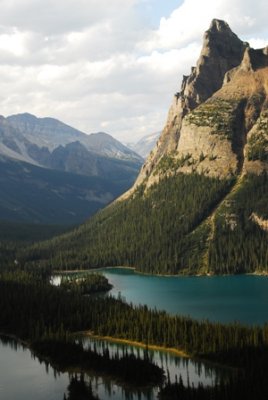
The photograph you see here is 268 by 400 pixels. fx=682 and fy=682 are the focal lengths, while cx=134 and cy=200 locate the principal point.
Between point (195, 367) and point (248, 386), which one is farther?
point (195, 367)

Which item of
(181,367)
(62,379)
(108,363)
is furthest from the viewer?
(108,363)

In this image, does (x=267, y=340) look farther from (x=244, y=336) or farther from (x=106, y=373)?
(x=106, y=373)

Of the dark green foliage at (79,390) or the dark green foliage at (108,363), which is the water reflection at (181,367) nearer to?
the dark green foliage at (108,363)

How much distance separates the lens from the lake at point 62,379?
525ft

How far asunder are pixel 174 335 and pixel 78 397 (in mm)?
48744

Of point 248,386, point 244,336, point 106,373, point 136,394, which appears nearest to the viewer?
point 248,386

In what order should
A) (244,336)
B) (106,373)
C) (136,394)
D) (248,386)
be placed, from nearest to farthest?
(248,386), (136,394), (106,373), (244,336)

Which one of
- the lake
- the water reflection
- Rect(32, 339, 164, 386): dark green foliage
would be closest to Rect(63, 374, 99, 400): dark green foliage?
the lake

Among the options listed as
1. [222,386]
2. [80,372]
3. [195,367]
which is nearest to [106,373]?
A: [80,372]

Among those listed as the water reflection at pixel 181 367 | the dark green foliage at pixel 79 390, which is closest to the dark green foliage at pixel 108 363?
the water reflection at pixel 181 367

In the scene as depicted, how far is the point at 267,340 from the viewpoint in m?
181

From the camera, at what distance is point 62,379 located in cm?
17488

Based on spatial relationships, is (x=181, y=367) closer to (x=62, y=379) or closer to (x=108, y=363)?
(x=108, y=363)

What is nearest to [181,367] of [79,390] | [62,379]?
[79,390]
